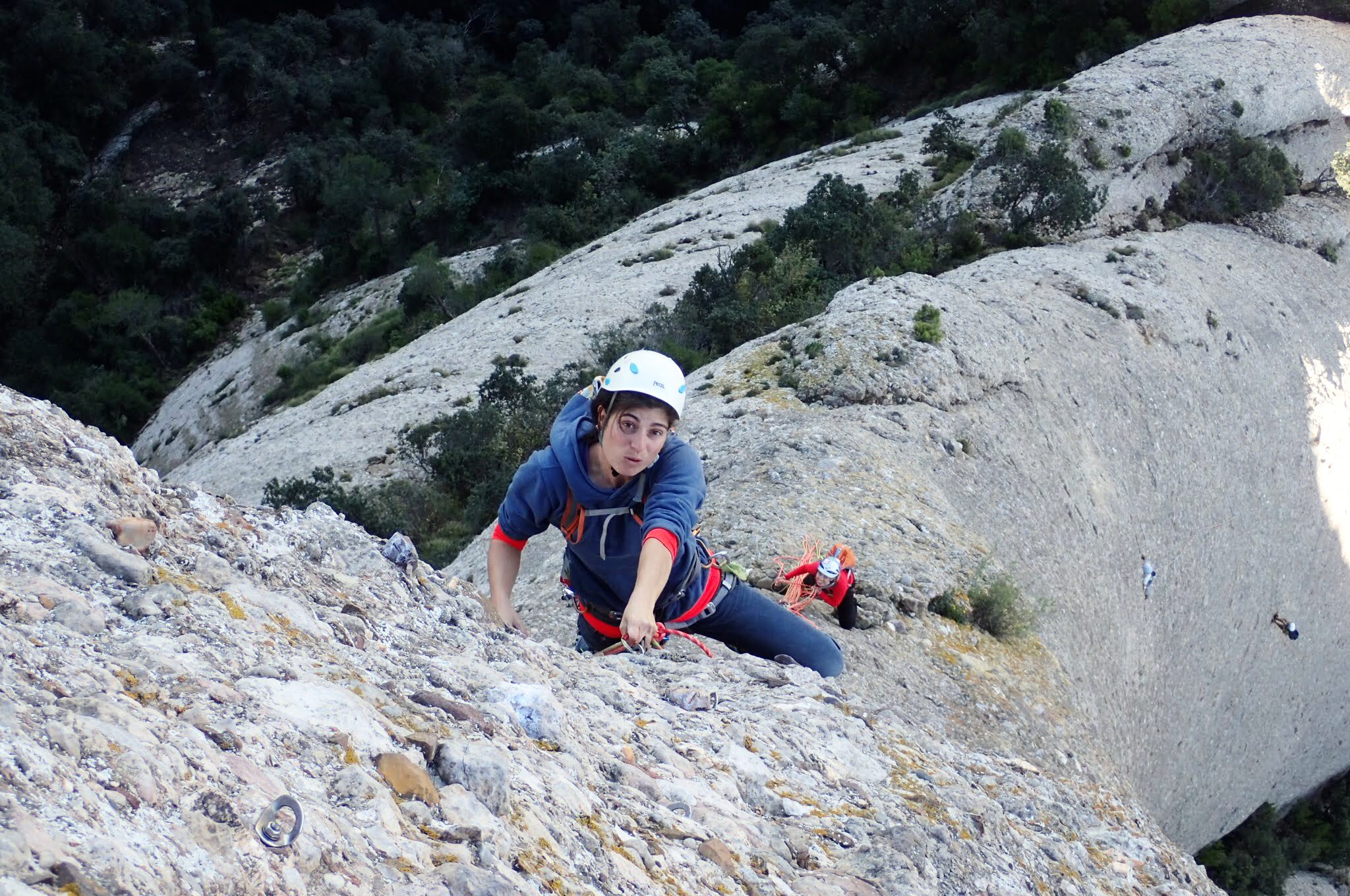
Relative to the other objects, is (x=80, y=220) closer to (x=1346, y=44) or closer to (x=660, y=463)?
(x=1346, y=44)

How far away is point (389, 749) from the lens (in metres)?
2.81

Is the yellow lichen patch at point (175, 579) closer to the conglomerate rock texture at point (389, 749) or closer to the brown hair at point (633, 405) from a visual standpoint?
the conglomerate rock texture at point (389, 749)

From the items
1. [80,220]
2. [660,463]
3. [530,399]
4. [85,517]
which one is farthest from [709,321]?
[80,220]

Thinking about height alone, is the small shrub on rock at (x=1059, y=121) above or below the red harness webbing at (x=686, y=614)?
above

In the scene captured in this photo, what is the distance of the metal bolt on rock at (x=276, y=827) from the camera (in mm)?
2230

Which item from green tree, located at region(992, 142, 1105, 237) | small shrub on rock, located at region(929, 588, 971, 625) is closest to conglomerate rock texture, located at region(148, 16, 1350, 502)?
green tree, located at region(992, 142, 1105, 237)

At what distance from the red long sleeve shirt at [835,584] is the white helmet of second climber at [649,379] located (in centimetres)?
284

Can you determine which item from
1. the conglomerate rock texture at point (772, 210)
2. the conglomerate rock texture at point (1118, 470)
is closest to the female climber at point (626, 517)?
the conglomerate rock texture at point (1118, 470)

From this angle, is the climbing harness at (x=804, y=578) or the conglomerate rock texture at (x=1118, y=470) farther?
the conglomerate rock texture at (x=1118, y=470)

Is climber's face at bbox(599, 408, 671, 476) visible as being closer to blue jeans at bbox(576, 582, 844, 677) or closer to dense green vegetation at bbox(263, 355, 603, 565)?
blue jeans at bbox(576, 582, 844, 677)

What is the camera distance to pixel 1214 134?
779 inches

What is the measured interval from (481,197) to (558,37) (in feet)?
77.0

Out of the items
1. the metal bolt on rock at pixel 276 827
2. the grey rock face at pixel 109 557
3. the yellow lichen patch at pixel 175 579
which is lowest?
the metal bolt on rock at pixel 276 827

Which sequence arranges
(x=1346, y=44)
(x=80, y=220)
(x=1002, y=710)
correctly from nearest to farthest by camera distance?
(x=1002, y=710)
(x=1346, y=44)
(x=80, y=220)
